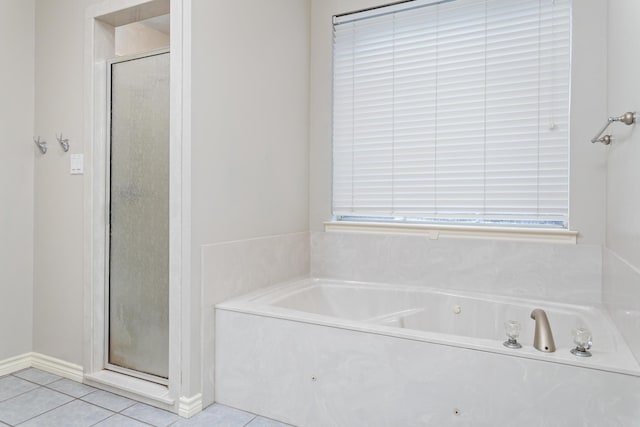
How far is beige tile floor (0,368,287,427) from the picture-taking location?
1834 millimetres

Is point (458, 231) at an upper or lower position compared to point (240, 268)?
upper

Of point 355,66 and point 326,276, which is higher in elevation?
point 355,66

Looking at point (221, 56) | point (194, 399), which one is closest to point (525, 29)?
point (221, 56)

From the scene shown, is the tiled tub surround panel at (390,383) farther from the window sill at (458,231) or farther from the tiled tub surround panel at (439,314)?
the window sill at (458,231)

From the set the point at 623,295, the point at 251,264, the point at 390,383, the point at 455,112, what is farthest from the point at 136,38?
the point at 623,295

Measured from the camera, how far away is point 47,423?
183cm

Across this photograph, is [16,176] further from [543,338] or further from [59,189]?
[543,338]

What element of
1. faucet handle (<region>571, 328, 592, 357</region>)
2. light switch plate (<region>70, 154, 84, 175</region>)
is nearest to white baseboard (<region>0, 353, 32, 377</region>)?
light switch plate (<region>70, 154, 84, 175</region>)

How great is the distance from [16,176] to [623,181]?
121 inches

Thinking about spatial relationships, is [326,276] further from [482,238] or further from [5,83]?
[5,83]

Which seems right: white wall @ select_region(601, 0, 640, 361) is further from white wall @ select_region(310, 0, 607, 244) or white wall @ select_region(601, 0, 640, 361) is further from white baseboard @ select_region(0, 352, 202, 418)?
white baseboard @ select_region(0, 352, 202, 418)

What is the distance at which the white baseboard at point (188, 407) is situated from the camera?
6.21 ft

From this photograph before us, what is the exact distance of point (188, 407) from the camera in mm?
1895

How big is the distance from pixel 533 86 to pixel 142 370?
2.57 metres
